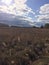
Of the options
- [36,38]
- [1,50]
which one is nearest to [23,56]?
[1,50]

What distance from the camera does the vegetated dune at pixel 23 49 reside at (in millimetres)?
13945

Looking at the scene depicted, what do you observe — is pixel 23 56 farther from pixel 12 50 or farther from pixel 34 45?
pixel 34 45

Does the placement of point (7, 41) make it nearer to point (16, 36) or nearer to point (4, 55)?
point (16, 36)

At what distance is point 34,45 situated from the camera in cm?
1770

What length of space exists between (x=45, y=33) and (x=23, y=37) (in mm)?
3511

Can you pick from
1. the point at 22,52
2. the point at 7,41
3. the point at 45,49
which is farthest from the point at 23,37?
the point at 22,52

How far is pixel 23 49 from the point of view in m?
16.2

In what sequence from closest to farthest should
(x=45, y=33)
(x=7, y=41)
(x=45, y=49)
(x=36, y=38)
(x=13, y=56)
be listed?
(x=13, y=56) → (x=45, y=49) → (x=7, y=41) → (x=36, y=38) → (x=45, y=33)

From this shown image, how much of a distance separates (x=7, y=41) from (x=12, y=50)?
279 cm

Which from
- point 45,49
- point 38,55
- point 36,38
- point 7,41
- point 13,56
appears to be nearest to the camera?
point 13,56

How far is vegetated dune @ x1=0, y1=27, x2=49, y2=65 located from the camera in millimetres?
13945

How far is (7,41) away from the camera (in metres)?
18.5

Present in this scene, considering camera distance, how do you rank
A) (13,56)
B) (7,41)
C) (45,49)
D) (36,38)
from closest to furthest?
(13,56), (45,49), (7,41), (36,38)

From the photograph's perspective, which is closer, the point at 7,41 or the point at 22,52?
the point at 22,52
